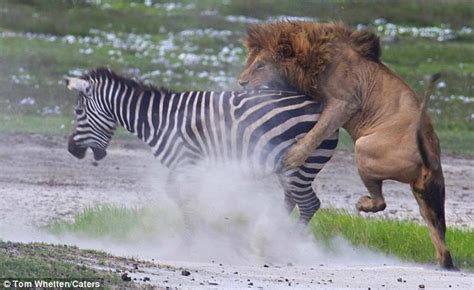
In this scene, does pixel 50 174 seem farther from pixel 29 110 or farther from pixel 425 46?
pixel 425 46

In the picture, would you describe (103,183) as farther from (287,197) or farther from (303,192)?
(303,192)

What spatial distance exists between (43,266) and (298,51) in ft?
11.8

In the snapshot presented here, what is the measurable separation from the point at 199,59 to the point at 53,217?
1475 cm

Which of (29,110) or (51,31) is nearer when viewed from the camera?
(29,110)

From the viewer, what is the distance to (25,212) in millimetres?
13969

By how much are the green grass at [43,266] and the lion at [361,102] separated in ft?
8.62

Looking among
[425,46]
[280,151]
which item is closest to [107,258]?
[280,151]

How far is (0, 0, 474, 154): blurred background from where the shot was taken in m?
22.5

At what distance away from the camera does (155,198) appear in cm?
1488

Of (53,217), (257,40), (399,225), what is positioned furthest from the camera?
(53,217)

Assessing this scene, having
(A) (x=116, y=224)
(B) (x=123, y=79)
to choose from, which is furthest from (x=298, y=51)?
(A) (x=116, y=224)

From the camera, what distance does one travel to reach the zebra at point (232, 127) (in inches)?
464

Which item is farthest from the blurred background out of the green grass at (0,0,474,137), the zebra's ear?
the zebra's ear

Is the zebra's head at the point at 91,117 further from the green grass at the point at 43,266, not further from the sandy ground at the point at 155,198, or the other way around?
the green grass at the point at 43,266
